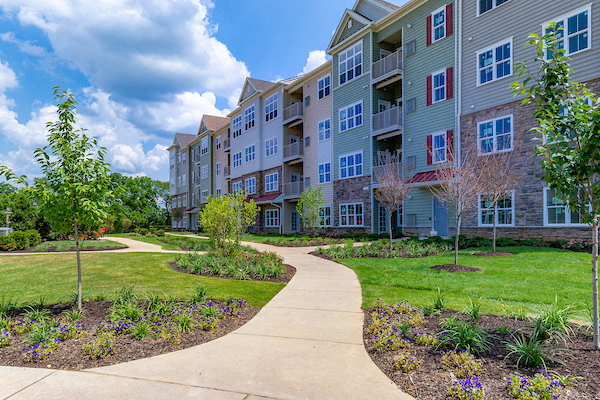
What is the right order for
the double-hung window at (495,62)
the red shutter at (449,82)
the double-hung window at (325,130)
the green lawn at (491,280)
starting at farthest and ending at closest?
the double-hung window at (325,130) → the red shutter at (449,82) → the double-hung window at (495,62) → the green lawn at (491,280)

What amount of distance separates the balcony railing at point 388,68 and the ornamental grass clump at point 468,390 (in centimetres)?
2088

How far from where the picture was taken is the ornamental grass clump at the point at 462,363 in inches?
150

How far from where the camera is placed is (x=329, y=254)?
14391 mm

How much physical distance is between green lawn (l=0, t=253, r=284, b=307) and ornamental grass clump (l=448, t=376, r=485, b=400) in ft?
13.8

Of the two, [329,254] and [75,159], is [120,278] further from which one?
[329,254]

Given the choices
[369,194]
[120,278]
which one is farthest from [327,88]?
[120,278]

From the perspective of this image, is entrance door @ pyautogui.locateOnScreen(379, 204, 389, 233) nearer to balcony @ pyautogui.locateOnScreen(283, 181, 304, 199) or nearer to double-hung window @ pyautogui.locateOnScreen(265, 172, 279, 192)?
balcony @ pyautogui.locateOnScreen(283, 181, 304, 199)

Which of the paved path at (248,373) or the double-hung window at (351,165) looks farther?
the double-hung window at (351,165)

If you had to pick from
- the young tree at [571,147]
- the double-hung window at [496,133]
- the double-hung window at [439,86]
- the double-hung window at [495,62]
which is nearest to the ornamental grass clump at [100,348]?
the young tree at [571,147]

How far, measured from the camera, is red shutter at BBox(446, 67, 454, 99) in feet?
62.8

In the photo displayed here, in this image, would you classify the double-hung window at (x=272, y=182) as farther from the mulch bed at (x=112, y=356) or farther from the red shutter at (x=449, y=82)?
the mulch bed at (x=112, y=356)

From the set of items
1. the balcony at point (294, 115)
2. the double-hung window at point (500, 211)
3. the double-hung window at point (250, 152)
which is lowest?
the double-hung window at point (500, 211)

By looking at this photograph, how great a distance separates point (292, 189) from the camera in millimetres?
31125

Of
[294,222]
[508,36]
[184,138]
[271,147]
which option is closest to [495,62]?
[508,36]
